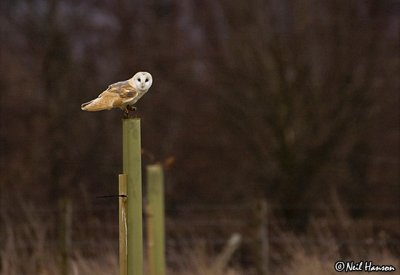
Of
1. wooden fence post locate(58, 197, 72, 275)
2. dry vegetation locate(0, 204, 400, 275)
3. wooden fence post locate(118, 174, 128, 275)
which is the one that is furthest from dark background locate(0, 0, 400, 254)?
wooden fence post locate(118, 174, 128, 275)

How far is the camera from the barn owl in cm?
325

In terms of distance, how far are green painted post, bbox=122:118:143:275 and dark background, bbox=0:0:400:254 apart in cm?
953

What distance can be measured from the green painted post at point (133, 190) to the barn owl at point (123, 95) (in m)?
0.12

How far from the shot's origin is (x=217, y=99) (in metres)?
15.1

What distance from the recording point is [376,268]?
A: 6.73m

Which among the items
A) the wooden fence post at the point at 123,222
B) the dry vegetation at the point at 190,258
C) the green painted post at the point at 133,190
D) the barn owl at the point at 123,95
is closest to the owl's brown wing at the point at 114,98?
the barn owl at the point at 123,95

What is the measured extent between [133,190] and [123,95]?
326 mm

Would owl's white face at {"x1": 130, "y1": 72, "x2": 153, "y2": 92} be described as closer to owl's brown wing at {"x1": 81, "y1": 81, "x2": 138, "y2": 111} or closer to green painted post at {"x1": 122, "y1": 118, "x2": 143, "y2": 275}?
owl's brown wing at {"x1": 81, "y1": 81, "x2": 138, "y2": 111}

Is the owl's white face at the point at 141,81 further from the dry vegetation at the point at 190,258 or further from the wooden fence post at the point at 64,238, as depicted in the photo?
the wooden fence post at the point at 64,238

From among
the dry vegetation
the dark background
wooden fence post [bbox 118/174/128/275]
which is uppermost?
the dark background

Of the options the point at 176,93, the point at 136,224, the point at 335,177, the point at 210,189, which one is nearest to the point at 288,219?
the point at 335,177

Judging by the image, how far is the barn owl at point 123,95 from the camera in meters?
3.25

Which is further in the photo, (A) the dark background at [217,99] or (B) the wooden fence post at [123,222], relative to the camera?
(A) the dark background at [217,99]

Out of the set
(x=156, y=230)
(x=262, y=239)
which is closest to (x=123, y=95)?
(x=156, y=230)
